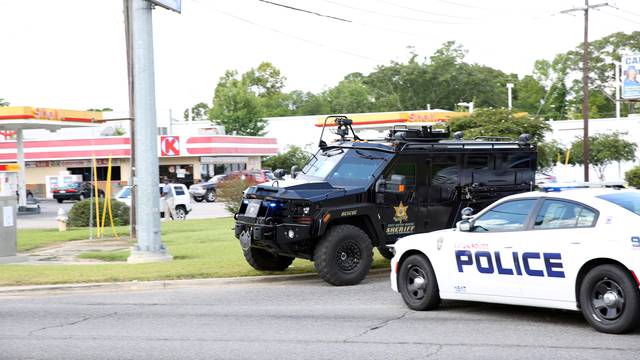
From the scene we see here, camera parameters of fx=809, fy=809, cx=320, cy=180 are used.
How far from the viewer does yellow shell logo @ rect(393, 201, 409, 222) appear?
13.9 metres

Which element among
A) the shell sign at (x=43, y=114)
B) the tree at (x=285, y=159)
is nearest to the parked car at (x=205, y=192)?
the shell sign at (x=43, y=114)

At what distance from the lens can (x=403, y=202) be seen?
14008 millimetres

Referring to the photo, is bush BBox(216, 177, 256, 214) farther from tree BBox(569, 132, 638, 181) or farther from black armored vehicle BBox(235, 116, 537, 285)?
tree BBox(569, 132, 638, 181)

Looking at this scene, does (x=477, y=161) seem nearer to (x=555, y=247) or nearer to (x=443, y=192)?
(x=443, y=192)

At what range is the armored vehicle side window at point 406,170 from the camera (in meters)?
13.9

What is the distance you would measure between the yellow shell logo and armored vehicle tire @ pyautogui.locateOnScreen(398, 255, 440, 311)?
3.15 m

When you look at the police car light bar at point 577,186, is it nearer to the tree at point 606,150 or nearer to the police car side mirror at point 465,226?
the police car side mirror at point 465,226

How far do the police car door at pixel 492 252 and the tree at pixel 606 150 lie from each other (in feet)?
141

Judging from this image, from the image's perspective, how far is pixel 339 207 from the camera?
1310 cm

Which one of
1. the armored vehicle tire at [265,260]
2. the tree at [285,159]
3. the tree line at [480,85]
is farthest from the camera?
the tree line at [480,85]

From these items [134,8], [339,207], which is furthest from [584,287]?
[134,8]

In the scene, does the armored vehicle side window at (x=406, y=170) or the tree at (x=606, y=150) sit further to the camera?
the tree at (x=606, y=150)

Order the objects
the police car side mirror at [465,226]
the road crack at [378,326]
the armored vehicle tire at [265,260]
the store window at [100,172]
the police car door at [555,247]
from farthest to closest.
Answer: the store window at [100,172]
the armored vehicle tire at [265,260]
the police car side mirror at [465,226]
the road crack at [378,326]
the police car door at [555,247]

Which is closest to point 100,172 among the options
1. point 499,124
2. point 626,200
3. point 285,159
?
point 285,159
